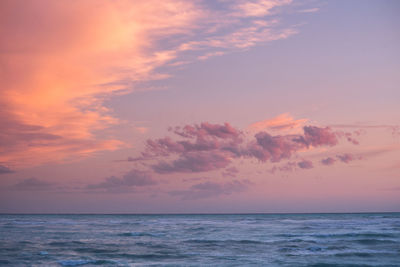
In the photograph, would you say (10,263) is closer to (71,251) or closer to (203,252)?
(71,251)

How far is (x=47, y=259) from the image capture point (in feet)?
81.6

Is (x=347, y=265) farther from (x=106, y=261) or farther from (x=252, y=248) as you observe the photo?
(x=106, y=261)

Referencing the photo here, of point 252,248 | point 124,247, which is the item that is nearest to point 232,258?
point 252,248

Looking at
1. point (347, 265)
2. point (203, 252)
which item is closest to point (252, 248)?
point (203, 252)

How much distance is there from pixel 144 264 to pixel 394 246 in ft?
71.3

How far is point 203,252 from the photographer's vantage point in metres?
28.2

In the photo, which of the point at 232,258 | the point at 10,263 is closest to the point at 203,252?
the point at 232,258

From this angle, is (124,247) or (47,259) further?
(124,247)

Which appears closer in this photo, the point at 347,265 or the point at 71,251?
the point at 347,265

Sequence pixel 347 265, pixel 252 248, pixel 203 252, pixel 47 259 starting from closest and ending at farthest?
pixel 347 265
pixel 47 259
pixel 203 252
pixel 252 248

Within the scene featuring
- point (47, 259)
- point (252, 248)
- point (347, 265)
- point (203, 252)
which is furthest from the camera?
point (252, 248)

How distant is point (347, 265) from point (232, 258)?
7240 mm

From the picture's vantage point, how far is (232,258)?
25250 millimetres

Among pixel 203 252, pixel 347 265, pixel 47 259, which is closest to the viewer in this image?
pixel 347 265
